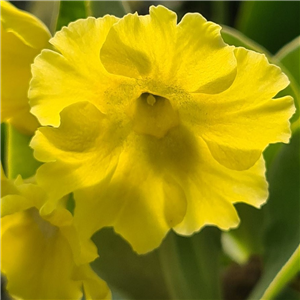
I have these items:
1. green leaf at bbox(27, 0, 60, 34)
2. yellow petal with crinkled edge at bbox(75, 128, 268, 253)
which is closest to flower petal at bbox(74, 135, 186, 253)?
yellow petal with crinkled edge at bbox(75, 128, 268, 253)

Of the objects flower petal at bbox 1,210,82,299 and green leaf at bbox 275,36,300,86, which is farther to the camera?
green leaf at bbox 275,36,300,86

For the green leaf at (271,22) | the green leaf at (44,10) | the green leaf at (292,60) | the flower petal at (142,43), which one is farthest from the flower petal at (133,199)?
the green leaf at (44,10)

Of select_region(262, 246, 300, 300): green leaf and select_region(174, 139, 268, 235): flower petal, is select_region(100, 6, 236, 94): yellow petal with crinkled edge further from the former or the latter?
select_region(262, 246, 300, 300): green leaf

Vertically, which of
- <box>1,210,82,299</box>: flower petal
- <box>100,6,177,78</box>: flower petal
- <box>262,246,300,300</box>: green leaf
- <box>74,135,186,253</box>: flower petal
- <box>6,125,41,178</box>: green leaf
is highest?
<box>100,6,177,78</box>: flower petal

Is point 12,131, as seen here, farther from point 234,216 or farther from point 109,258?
point 234,216

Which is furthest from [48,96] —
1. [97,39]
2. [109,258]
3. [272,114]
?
[109,258]

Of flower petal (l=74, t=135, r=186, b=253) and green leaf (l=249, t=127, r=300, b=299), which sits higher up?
flower petal (l=74, t=135, r=186, b=253)

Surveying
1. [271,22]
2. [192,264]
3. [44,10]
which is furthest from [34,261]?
[44,10]
